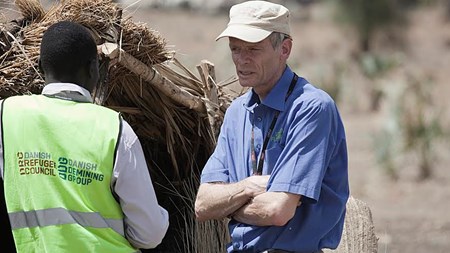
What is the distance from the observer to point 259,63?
452cm

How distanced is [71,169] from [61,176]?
5 centimetres

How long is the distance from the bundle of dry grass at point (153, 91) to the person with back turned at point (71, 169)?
3.55 feet

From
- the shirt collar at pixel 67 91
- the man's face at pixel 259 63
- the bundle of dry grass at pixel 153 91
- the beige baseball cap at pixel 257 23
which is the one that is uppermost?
the beige baseball cap at pixel 257 23

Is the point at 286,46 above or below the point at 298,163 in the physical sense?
above

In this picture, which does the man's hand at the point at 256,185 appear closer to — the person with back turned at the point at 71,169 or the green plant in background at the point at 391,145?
the person with back turned at the point at 71,169

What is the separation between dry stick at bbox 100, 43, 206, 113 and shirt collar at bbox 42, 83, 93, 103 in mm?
1221

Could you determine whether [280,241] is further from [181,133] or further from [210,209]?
[181,133]

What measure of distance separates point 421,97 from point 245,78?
496 inches

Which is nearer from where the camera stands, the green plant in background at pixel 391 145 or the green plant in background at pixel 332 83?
the green plant in background at pixel 391 145

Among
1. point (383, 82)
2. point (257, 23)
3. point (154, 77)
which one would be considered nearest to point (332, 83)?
point (383, 82)

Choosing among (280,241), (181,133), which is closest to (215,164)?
(280,241)

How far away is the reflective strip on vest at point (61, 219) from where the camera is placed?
12.1ft

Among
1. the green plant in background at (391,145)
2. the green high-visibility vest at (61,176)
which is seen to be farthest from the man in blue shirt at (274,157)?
A: the green plant in background at (391,145)

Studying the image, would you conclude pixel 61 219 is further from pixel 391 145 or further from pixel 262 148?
pixel 391 145
